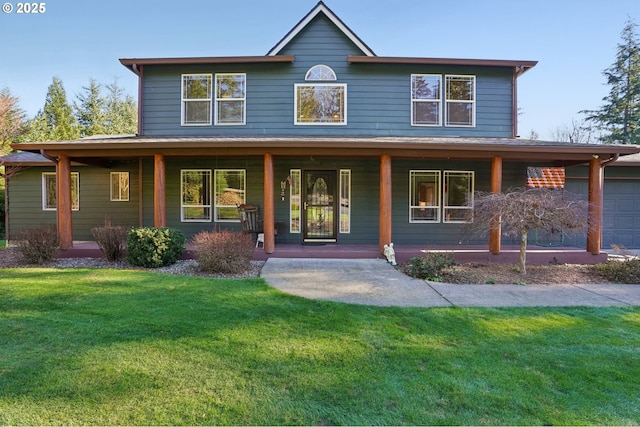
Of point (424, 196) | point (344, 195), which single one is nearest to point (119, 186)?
point (344, 195)

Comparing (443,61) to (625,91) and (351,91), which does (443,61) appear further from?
Result: (625,91)

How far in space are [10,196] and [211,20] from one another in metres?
10.9

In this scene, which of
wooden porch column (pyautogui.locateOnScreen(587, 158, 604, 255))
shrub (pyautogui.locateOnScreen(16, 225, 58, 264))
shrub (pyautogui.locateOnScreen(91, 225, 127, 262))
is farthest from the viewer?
wooden porch column (pyautogui.locateOnScreen(587, 158, 604, 255))

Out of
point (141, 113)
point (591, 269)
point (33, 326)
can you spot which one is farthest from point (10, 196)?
point (591, 269)

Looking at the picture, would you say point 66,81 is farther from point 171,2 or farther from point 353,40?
point 353,40

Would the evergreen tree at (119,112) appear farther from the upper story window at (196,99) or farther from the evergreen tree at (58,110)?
the upper story window at (196,99)

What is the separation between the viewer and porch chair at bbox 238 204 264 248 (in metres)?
9.02

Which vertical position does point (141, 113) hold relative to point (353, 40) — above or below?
below

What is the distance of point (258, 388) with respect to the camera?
97.9 inches

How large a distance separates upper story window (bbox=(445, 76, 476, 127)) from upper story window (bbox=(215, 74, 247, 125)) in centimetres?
612

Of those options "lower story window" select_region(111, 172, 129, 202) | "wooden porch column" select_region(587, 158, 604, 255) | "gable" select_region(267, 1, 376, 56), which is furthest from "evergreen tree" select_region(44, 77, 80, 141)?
"wooden porch column" select_region(587, 158, 604, 255)

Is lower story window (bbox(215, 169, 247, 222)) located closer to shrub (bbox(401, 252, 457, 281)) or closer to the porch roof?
the porch roof

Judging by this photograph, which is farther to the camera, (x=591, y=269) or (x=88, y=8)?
(x=88, y=8)

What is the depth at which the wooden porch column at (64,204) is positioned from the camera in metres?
8.07
